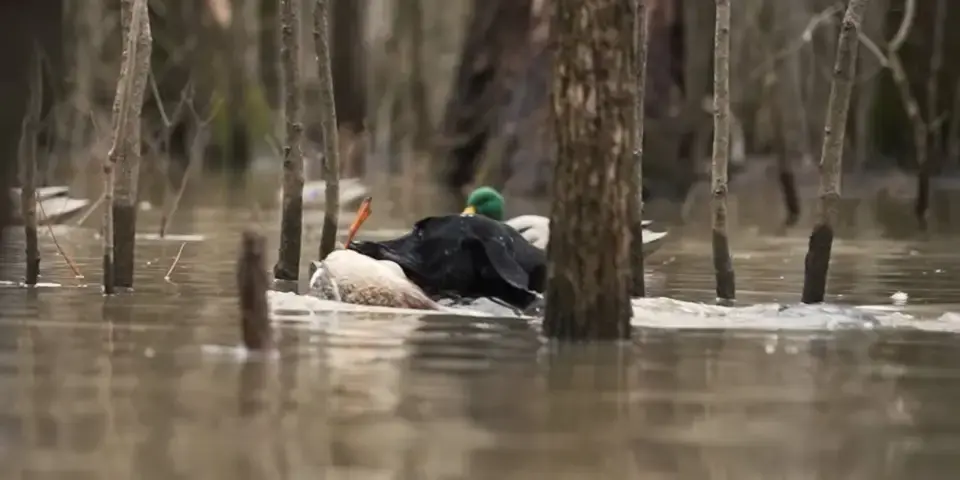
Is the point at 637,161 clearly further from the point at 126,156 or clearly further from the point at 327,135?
Result: the point at 327,135

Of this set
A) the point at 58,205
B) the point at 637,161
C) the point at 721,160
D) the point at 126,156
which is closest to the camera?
the point at 637,161

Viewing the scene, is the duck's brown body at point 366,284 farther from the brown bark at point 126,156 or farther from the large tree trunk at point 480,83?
the large tree trunk at point 480,83

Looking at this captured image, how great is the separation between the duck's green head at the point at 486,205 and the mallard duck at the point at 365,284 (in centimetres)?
115

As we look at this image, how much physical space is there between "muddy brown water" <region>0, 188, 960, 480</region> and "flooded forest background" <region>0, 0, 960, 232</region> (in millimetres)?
8261

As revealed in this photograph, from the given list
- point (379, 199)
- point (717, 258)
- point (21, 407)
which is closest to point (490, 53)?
point (379, 199)

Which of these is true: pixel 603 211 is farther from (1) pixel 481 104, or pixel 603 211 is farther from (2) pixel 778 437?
(1) pixel 481 104

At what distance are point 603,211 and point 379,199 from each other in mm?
24481

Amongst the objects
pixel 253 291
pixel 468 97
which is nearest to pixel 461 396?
pixel 253 291

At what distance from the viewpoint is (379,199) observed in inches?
1329

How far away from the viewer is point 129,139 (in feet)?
41.0

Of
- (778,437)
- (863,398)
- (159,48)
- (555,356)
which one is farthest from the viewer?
(159,48)

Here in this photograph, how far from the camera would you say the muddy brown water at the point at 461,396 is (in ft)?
20.6

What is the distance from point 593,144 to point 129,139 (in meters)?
4.43

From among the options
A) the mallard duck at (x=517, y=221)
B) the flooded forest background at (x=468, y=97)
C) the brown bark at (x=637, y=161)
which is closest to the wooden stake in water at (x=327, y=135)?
the mallard duck at (x=517, y=221)
